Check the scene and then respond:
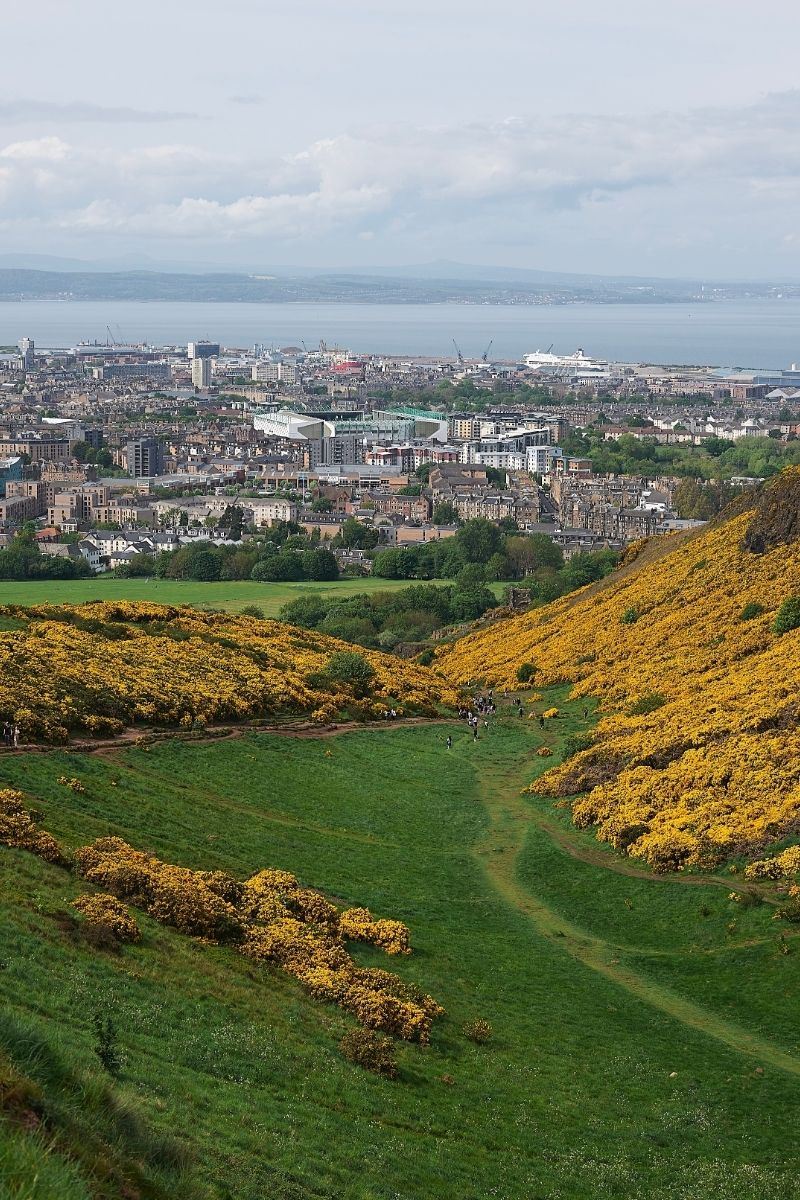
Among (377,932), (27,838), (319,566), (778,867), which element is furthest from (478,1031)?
(319,566)

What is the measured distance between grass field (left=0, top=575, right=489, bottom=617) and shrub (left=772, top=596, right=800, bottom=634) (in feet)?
146

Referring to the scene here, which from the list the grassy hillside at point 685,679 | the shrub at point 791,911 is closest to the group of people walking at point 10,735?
the grassy hillside at point 685,679

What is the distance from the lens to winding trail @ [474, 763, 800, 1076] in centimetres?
2094

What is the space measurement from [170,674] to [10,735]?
9217 mm

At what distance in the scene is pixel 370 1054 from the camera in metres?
18.2

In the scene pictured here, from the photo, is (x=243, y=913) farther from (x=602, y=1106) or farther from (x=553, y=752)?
(x=553, y=752)

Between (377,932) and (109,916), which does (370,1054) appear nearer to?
(109,916)

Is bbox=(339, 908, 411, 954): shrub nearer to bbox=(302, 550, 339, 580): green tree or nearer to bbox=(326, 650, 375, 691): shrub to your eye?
bbox=(326, 650, 375, 691): shrub

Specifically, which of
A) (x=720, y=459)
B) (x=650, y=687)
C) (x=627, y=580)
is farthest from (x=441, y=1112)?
(x=720, y=459)

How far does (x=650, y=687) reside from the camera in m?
40.6

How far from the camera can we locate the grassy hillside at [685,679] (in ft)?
94.5

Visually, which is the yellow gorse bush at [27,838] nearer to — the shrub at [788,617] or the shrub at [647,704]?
the shrub at [647,704]

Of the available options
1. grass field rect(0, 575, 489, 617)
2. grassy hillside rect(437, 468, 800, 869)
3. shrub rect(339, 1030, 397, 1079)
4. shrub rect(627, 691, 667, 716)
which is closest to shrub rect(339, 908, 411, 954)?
shrub rect(339, 1030, 397, 1079)

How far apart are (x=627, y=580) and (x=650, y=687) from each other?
15649 mm
